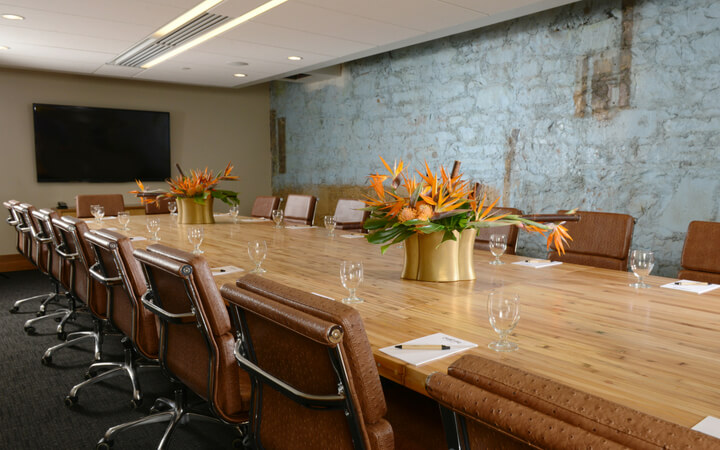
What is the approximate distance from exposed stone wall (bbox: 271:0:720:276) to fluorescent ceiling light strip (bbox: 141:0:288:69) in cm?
251

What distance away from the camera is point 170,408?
2779 mm

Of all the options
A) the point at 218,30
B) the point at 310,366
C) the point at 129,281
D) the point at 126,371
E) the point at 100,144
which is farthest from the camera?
the point at 100,144

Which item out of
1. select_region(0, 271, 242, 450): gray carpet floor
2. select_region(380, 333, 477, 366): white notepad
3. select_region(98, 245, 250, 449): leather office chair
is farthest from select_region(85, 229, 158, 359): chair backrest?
select_region(380, 333, 477, 366): white notepad

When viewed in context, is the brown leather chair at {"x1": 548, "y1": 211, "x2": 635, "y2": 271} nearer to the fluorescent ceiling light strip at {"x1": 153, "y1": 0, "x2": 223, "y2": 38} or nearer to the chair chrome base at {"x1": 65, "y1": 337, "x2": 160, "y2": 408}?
the chair chrome base at {"x1": 65, "y1": 337, "x2": 160, "y2": 408}

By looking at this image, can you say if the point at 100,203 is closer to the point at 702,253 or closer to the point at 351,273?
Answer: the point at 351,273

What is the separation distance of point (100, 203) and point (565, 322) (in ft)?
18.5

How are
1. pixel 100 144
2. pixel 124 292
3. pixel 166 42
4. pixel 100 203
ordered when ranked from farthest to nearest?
pixel 100 144, pixel 100 203, pixel 166 42, pixel 124 292

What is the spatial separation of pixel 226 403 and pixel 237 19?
3900mm

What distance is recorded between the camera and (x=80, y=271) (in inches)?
128

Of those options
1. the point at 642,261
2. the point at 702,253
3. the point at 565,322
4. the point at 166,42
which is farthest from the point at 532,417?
the point at 166,42

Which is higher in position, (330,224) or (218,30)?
(218,30)

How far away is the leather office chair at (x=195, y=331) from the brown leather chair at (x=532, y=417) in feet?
3.47

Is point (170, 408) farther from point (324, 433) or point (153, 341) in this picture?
point (324, 433)

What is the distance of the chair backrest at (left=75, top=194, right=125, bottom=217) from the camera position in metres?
5.85
